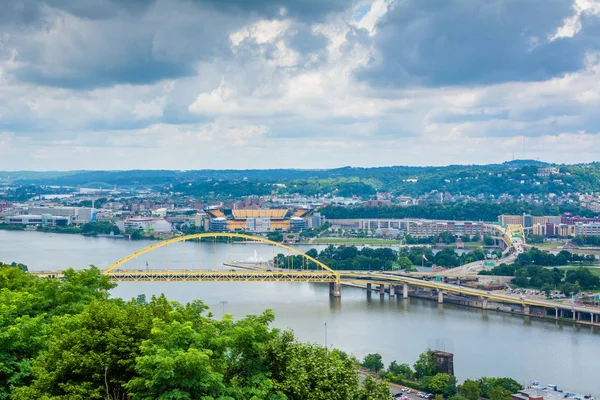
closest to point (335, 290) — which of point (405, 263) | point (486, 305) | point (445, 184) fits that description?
point (486, 305)

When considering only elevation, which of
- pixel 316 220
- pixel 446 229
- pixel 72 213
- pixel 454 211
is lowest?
pixel 446 229

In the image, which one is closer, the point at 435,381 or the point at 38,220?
the point at 435,381

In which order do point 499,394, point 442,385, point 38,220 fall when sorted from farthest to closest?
point 38,220
point 442,385
point 499,394

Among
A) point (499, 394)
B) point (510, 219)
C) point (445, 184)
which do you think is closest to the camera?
point (499, 394)

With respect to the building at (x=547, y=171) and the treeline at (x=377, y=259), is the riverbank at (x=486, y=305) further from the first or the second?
the building at (x=547, y=171)

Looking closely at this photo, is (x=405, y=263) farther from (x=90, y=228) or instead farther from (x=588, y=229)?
(x=90, y=228)

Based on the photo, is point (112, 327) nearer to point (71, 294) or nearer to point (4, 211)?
point (71, 294)

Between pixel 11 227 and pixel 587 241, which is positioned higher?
pixel 11 227
